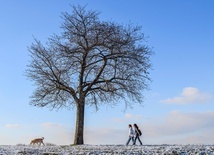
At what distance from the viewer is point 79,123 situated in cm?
3347

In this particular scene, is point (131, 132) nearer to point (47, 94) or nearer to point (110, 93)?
point (110, 93)

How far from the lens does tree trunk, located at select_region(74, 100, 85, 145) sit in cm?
3303

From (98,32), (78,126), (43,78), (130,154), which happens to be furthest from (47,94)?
(130,154)

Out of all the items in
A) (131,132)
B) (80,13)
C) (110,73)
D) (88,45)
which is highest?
(80,13)

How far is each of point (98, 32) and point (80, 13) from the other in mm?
3582

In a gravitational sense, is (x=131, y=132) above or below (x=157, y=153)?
above

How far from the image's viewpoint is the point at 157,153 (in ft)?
68.4

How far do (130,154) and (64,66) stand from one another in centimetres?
1586

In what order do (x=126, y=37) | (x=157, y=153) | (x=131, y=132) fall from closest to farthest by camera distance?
(x=157, y=153) → (x=131, y=132) → (x=126, y=37)

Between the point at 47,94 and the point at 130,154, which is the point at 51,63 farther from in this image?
the point at 130,154

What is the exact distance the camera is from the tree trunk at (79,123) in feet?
108

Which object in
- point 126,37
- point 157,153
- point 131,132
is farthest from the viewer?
point 126,37

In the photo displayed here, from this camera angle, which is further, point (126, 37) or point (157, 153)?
point (126, 37)

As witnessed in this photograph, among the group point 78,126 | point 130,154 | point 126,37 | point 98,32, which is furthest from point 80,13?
point 130,154
